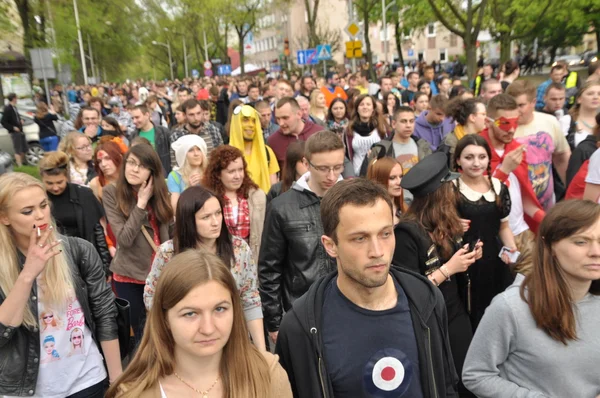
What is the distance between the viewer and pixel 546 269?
2.52 m

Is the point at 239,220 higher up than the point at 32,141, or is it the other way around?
the point at 32,141

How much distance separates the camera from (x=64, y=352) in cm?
292

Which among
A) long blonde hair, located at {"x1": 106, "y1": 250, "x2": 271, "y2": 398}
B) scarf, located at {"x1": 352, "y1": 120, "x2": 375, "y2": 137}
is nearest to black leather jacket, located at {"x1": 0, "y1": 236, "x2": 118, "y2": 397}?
long blonde hair, located at {"x1": 106, "y1": 250, "x2": 271, "y2": 398}

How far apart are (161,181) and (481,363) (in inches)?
122

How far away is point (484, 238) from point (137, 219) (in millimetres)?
2703

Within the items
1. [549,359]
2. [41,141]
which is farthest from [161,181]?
[41,141]

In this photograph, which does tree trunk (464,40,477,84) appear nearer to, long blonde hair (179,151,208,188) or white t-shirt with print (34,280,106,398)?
long blonde hair (179,151,208,188)

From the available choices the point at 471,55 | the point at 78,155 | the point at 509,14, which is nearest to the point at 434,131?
the point at 78,155

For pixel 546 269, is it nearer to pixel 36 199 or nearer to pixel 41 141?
pixel 36 199

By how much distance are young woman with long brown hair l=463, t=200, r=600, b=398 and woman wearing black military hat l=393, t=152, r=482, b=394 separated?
0.90 m

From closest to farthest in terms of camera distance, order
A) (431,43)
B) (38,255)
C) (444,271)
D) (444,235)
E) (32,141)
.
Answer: (38,255) → (444,271) → (444,235) → (32,141) → (431,43)

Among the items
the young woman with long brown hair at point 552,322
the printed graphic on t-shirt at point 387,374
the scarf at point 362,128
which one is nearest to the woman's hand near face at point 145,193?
the printed graphic on t-shirt at point 387,374

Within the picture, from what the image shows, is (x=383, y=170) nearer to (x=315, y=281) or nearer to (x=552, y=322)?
(x=315, y=281)

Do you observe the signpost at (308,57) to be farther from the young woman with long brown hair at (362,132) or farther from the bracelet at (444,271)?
the bracelet at (444,271)
